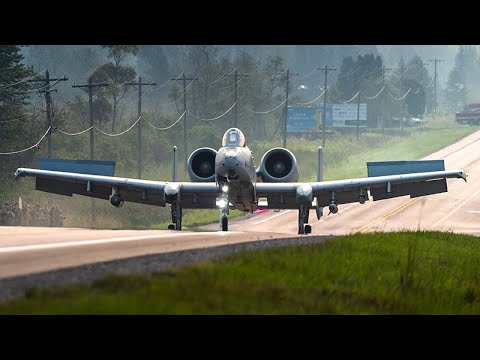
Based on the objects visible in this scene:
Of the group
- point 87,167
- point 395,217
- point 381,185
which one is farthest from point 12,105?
point 381,185

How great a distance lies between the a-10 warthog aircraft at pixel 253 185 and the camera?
123ft

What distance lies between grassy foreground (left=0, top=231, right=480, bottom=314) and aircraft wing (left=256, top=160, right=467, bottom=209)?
62.8 feet

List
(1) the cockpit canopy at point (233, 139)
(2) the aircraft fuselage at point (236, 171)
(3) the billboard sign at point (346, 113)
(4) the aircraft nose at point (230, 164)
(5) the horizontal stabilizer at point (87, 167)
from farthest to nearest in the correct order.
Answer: (3) the billboard sign at point (346, 113)
(5) the horizontal stabilizer at point (87, 167)
(1) the cockpit canopy at point (233, 139)
(2) the aircraft fuselage at point (236, 171)
(4) the aircraft nose at point (230, 164)

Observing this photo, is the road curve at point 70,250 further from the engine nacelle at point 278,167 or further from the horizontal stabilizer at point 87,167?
the engine nacelle at point 278,167

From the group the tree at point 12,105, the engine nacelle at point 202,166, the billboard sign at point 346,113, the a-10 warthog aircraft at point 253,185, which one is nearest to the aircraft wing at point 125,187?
the a-10 warthog aircraft at point 253,185

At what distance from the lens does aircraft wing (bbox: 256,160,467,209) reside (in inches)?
1528

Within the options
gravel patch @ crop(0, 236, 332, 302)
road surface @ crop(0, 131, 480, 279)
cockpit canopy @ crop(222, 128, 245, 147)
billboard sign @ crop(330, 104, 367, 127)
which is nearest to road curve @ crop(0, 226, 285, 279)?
road surface @ crop(0, 131, 480, 279)

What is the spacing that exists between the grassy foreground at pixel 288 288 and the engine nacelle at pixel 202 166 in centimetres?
1991

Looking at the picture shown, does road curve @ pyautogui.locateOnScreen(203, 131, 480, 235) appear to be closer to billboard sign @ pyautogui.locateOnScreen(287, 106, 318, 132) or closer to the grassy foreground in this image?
billboard sign @ pyautogui.locateOnScreen(287, 106, 318, 132)

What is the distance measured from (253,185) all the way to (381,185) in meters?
6.94

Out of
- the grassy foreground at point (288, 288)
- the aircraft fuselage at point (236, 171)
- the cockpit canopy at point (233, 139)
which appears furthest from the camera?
the cockpit canopy at point (233, 139)

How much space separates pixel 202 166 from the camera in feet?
130

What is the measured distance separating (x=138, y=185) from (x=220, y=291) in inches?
1076

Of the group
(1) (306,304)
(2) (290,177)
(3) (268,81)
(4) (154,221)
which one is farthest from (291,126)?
(1) (306,304)
